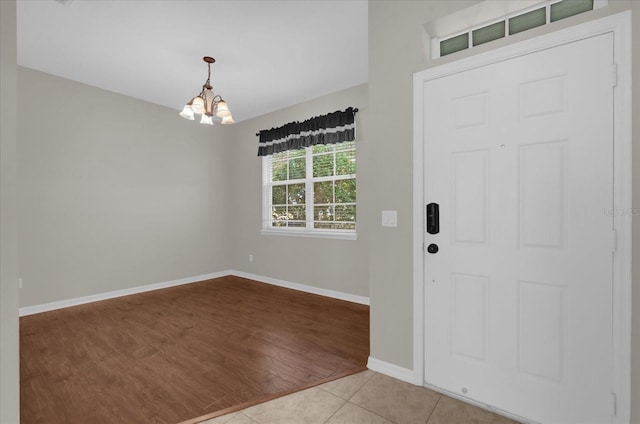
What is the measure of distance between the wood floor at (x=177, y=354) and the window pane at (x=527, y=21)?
2.45 metres

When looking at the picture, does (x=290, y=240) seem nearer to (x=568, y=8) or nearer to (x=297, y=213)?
(x=297, y=213)

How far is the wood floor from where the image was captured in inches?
77.2

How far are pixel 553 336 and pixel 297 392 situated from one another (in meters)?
1.53

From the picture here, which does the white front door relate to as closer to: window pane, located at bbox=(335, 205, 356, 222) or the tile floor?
the tile floor

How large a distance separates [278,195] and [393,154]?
3157 millimetres

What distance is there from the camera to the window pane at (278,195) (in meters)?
4.99

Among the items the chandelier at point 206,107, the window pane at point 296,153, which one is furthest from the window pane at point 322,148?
the chandelier at point 206,107

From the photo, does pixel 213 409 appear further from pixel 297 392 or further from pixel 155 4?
pixel 155 4

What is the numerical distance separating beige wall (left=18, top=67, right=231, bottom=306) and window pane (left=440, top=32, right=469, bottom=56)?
430 centimetres

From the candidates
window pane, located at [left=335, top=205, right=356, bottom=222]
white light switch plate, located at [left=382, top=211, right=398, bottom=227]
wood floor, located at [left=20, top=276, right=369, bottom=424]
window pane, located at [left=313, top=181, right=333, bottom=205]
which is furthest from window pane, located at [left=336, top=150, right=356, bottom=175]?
white light switch plate, located at [left=382, top=211, right=398, bottom=227]

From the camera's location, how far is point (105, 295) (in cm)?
428

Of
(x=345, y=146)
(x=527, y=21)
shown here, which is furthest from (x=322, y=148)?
(x=527, y=21)

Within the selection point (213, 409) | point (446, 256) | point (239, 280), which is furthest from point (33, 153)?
point (446, 256)

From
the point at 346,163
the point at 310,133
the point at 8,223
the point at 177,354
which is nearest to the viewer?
the point at 8,223
